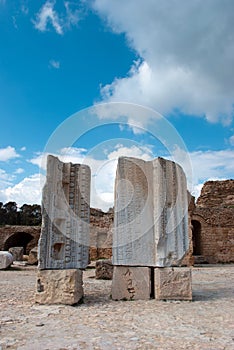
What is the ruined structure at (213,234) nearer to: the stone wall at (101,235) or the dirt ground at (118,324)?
the stone wall at (101,235)

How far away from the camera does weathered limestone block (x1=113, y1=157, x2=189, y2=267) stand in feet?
14.6

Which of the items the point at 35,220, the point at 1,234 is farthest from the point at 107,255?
the point at 35,220

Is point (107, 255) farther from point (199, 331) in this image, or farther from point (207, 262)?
point (199, 331)

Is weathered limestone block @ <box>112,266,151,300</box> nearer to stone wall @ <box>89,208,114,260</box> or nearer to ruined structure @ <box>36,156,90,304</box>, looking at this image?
ruined structure @ <box>36,156,90,304</box>

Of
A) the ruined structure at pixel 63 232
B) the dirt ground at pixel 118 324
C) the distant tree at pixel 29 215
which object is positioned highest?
the distant tree at pixel 29 215

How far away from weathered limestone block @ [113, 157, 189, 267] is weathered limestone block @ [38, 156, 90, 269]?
18.8 inches

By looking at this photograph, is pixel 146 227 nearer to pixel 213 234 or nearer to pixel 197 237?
pixel 213 234

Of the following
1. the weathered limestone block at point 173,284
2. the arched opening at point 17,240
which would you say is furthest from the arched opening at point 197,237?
the weathered limestone block at point 173,284

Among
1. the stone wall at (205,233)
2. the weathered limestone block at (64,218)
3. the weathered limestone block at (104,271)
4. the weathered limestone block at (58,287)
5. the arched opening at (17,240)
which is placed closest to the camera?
the weathered limestone block at (58,287)

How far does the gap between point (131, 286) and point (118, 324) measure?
139 centimetres

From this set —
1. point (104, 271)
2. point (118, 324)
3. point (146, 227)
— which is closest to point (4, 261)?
point (104, 271)

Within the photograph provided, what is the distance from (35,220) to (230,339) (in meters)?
26.1

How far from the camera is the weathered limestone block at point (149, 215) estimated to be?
4.45 m

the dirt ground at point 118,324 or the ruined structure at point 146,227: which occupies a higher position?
the ruined structure at point 146,227
